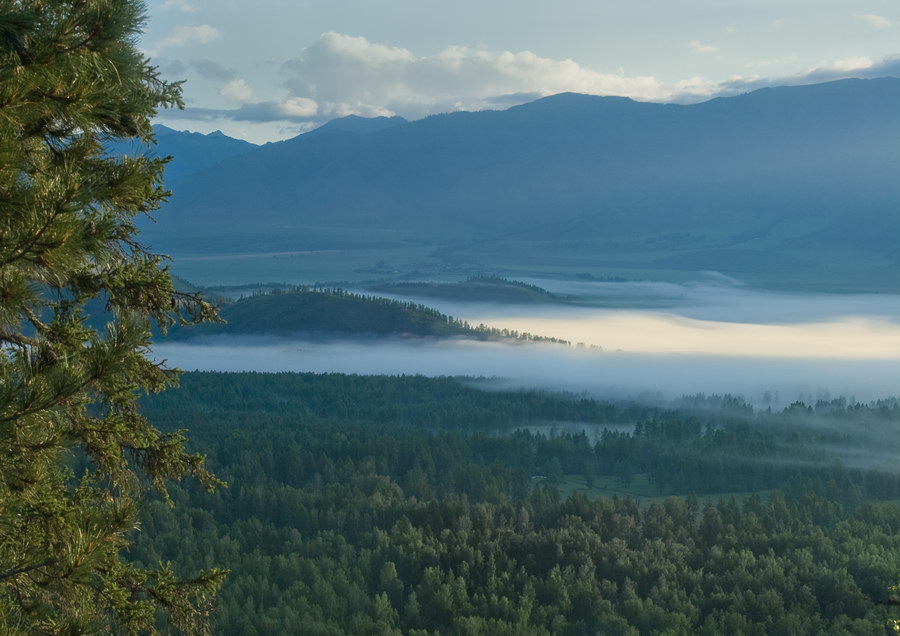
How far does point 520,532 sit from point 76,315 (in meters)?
69.9

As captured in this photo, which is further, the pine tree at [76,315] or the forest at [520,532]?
the forest at [520,532]

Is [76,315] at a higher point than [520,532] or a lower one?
higher

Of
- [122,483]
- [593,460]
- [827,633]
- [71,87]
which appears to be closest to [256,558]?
[827,633]

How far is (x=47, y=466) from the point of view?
529 inches

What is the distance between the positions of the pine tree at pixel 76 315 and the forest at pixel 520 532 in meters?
38.4

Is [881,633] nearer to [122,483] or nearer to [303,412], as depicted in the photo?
[122,483]

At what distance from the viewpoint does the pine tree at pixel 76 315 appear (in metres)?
11.2

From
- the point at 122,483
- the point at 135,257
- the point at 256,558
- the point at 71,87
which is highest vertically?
the point at 71,87

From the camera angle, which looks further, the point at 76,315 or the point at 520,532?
the point at 520,532

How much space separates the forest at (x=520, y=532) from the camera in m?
62.8

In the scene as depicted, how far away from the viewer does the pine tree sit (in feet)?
36.8

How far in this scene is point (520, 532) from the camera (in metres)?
81.1

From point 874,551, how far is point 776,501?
71.0ft

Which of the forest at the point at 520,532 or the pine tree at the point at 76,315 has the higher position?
the pine tree at the point at 76,315
